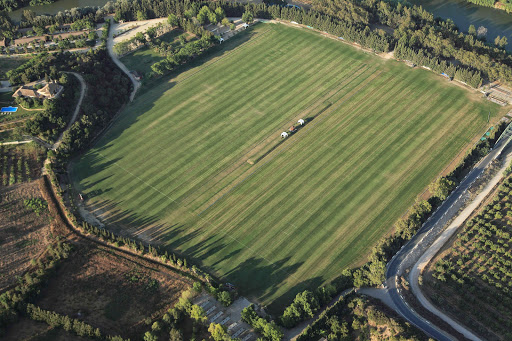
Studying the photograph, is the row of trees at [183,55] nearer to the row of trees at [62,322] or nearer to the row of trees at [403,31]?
the row of trees at [403,31]

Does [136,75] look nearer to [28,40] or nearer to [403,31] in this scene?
[28,40]

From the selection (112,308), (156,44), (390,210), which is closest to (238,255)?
(112,308)

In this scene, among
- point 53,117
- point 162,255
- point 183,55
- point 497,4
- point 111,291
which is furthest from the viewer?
point 497,4

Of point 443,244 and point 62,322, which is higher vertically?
point 443,244

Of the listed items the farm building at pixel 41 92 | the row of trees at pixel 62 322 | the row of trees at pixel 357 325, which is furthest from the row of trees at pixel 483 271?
the farm building at pixel 41 92

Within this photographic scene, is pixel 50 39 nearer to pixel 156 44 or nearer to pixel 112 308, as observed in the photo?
pixel 156 44

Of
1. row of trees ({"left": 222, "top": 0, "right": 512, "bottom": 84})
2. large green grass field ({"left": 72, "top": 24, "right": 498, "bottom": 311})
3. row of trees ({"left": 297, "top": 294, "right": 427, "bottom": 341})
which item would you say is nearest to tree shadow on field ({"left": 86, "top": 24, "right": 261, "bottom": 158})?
large green grass field ({"left": 72, "top": 24, "right": 498, "bottom": 311})

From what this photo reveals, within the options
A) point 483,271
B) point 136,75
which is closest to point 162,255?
point 483,271
